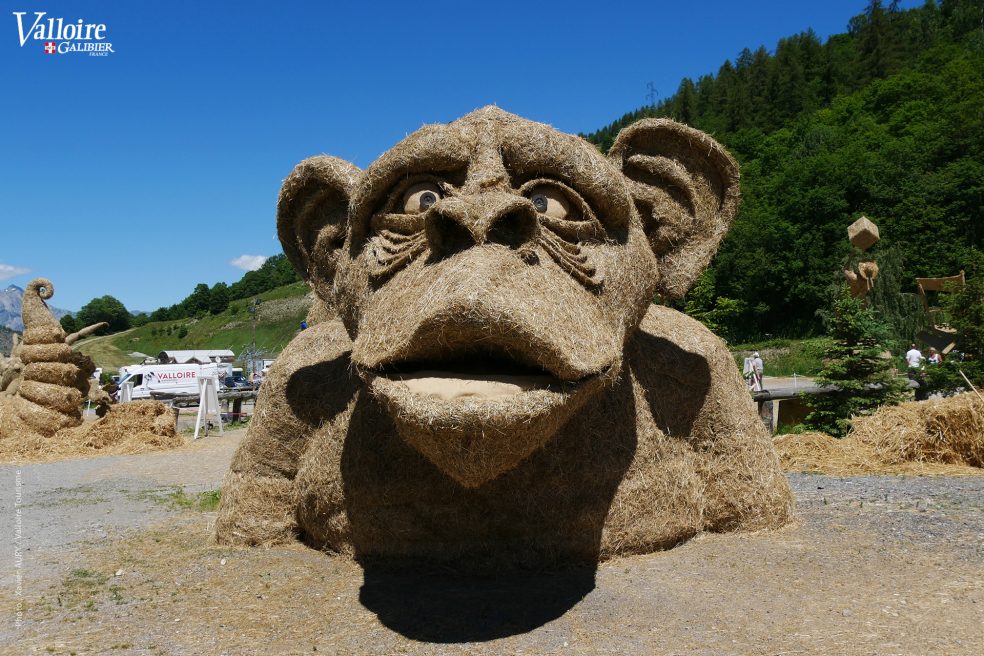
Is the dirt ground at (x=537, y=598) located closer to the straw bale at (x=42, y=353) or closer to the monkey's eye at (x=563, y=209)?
the monkey's eye at (x=563, y=209)

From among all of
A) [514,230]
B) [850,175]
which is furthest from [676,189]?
[850,175]

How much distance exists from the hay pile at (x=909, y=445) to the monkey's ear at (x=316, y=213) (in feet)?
17.2

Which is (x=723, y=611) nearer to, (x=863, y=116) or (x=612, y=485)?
(x=612, y=485)

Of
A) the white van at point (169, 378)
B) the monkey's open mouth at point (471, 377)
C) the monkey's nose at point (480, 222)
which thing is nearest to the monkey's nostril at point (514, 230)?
the monkey's nose at point (480, 222)

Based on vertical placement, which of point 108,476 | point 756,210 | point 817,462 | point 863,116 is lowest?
point 108,476

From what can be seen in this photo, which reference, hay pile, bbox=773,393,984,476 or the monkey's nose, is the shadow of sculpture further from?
hay pile, bbox=773,393,984,476

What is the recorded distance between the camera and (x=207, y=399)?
14.2 m

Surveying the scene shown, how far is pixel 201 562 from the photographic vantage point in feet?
13.2

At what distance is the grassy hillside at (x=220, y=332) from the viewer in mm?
69125

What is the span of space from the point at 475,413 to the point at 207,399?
42.6 ft

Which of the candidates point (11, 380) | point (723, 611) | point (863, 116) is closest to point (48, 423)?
point (11, 380)

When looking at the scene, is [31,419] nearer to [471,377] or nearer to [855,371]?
[471,377]

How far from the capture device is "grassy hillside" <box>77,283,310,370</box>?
6912 centimetres

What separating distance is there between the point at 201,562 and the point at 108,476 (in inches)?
216
